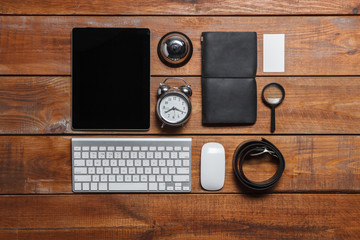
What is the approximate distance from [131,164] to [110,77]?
0.29 meters

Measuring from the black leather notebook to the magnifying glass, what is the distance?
5 centimetres

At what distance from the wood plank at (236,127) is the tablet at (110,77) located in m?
0.04

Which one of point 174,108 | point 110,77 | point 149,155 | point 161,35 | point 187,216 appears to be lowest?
point 187,216

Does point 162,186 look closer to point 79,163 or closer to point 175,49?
point 79,163

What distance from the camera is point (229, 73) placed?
85 cm

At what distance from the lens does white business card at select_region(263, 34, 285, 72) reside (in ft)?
2.83

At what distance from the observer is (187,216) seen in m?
0.88

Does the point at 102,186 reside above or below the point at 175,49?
below

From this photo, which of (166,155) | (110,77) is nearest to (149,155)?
(166,155)

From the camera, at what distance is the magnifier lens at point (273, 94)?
2.85 ft

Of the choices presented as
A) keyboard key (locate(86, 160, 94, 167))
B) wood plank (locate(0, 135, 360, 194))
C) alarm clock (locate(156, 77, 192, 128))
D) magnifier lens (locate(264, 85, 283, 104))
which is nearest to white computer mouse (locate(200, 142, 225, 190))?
wood plank (locate(0, 135, 360, 194))

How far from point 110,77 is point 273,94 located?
536 millimetres

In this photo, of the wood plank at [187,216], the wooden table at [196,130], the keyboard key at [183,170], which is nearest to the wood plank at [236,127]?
the wooden table at [196,130]

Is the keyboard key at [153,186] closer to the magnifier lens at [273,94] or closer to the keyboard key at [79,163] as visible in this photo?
the keyboard key at [79,163]
